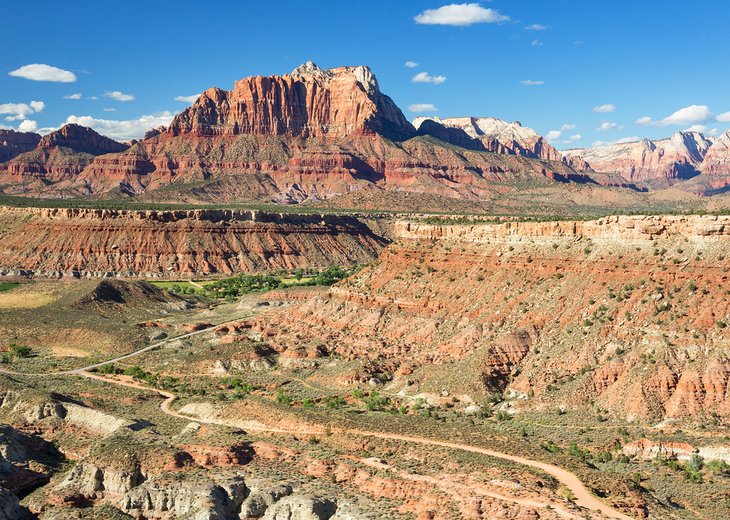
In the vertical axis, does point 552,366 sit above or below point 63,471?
above

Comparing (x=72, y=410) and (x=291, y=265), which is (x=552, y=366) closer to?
(x=72, y=410)

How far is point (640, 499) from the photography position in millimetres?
40156

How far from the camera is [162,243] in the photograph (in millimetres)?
160125

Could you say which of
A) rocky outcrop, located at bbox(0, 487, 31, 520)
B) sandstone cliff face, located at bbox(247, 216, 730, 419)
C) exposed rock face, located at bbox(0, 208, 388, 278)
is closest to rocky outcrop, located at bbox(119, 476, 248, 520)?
rocky outcrop, located at bbox(0, 487, 31, 520)

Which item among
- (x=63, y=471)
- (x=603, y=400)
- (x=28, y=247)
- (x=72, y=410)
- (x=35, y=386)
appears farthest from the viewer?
(x=28, y=247)

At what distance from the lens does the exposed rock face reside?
15000 centimetres

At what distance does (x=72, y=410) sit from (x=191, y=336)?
32.7m

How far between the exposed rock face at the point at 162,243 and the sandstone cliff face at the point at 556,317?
254ft

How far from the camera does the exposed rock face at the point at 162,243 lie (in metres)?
150

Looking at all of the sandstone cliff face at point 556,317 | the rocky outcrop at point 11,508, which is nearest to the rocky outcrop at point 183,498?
the rocky outcrop at point 11,508

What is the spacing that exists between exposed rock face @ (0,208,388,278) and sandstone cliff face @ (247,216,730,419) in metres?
77.4

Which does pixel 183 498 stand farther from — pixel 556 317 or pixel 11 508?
pixel 556 317

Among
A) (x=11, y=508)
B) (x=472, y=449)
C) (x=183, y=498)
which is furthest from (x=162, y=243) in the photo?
(x=183, y=498)

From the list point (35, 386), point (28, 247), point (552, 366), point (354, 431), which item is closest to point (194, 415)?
point (354, 431)
